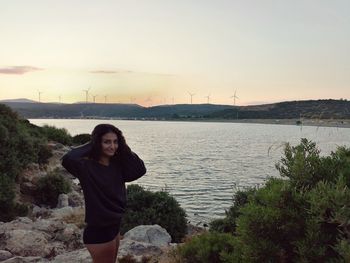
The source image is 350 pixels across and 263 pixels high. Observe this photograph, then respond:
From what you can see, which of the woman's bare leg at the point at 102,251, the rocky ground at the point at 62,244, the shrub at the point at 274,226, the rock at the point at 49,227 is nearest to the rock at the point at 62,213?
the rocky ground at the point at 62,244

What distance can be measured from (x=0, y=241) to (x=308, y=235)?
739 cm

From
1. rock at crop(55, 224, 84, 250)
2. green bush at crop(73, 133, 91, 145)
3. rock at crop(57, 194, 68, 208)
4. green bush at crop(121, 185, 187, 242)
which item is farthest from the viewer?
green bush at crop(73, 133, 91, 145)

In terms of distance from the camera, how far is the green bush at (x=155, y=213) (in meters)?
12.5

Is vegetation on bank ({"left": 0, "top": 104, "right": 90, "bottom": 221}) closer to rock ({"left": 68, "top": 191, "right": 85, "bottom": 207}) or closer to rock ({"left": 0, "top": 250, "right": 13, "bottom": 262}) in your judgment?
rock ({"left": 68, "top": 191, "right": 85, "bottom": 207})

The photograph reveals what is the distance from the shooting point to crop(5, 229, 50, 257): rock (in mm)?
9227

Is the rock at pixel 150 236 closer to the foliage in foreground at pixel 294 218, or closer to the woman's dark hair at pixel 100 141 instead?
the foliage in foreground at pixel 294 218

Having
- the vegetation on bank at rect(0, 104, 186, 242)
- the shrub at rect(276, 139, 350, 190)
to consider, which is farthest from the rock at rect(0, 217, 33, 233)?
the shrub at rect(276, 139, 350, 190)

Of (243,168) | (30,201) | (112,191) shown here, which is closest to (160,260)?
(112,191)

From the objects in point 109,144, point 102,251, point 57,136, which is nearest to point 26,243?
point 102,251

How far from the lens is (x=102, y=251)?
5.11 m

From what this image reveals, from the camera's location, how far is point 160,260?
796 centimetres

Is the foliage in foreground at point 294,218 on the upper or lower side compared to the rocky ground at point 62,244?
upper

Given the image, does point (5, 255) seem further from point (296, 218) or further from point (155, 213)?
point (296, 218)

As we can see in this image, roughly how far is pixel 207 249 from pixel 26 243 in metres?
4.78
